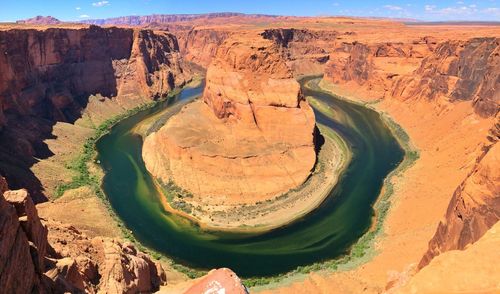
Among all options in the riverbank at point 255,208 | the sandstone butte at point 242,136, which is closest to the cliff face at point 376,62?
the sandstone butte at point 242,136

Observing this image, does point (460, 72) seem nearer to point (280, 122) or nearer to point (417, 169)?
point (417, 169)

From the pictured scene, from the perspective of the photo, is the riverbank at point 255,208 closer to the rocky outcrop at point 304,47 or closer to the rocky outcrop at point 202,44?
the rocky outcrop at point 304,47

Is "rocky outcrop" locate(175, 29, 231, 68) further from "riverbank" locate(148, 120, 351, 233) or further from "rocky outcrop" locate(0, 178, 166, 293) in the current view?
"rocky outcrop" locate(0, 178, 166, 293)

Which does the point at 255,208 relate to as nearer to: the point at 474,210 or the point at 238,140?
the point at 238,140

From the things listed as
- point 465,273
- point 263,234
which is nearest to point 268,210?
point 263,234

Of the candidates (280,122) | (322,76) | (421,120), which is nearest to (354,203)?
(280,122)

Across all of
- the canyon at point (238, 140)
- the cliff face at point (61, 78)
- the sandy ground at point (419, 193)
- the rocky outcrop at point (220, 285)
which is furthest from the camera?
the cliff face at point (61, 78)
